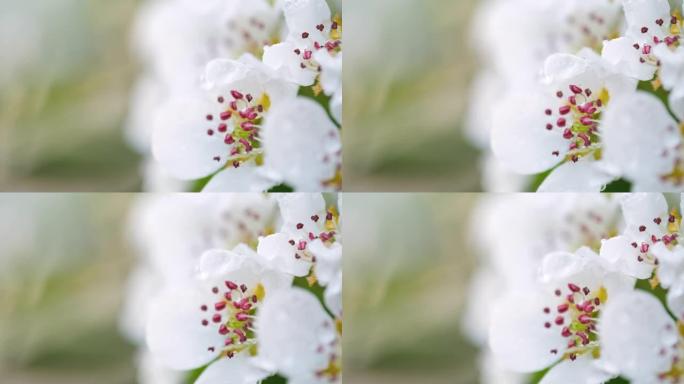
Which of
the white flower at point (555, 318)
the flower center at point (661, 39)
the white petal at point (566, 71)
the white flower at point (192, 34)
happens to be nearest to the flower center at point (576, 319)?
the white flower at point (555, 318)

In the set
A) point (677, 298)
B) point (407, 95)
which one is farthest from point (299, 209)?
point (677, 298)

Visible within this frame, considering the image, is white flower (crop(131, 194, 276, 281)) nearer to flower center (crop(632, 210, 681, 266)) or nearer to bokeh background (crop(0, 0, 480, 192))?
bokeh background (crop(0, 0, 480, 192))

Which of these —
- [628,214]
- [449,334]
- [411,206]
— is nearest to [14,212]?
[411,206]

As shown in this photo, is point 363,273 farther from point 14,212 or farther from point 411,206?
point 14,212

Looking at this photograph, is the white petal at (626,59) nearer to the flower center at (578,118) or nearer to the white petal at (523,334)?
the flower center at (578,118)

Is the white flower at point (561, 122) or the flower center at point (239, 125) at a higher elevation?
the flower center at point (239, 125)

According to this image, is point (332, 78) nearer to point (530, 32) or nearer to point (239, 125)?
point (239, 125)
